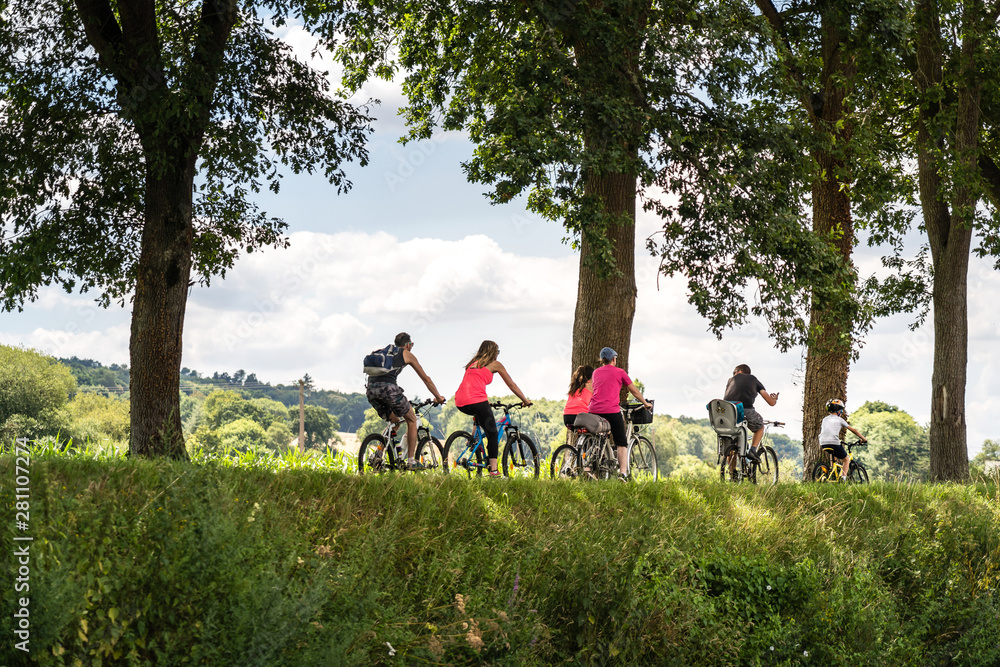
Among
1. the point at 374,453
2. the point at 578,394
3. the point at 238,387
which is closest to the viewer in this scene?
the point at 374,453

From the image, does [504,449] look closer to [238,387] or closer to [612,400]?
[612,400]

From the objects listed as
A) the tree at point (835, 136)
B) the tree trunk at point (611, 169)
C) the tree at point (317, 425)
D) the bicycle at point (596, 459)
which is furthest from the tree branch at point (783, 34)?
the tree at point (317, 425)

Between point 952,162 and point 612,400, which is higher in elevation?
point 952,162

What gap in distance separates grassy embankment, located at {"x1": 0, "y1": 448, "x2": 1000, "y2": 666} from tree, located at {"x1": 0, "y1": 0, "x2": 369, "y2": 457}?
5.15 m

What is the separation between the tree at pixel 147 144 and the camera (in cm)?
1282

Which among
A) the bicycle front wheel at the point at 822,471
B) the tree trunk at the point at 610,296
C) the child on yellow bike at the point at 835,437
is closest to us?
the tree trunk at the point at 610,296

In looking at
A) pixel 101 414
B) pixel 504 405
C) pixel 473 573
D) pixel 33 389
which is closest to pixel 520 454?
pixel 504 405

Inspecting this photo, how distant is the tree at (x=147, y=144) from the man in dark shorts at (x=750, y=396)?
26.2 ft

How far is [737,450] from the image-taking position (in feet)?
47.3

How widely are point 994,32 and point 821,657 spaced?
52.5ft

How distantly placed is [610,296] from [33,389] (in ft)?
201

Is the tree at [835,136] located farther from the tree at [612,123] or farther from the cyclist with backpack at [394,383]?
the cyclist with backpack at [394,383]

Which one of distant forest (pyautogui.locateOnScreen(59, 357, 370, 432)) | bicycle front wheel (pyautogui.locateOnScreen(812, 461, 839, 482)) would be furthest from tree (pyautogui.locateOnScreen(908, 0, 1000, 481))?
distant forest (pyautogui.locateOnScreen(59, 357, 370, 432))

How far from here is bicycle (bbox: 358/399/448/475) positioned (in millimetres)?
11500
